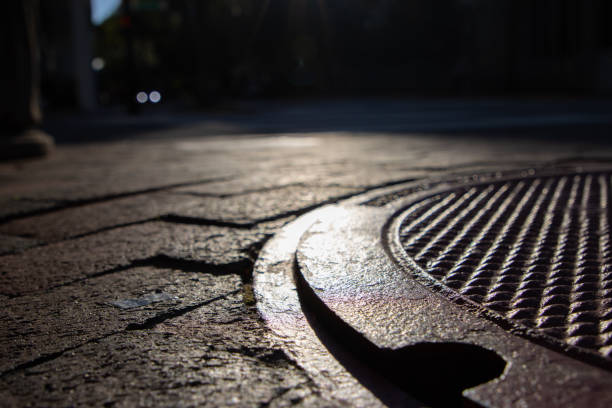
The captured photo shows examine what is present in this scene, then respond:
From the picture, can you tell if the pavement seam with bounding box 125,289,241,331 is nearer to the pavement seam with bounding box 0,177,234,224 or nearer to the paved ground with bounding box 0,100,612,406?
the paved ground with bounding box 0,100,612,406

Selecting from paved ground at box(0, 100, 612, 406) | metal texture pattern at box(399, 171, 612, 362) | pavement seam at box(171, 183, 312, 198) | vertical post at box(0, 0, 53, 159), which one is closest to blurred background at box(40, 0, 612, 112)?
vertical post at box(0, 0, 53, 159)

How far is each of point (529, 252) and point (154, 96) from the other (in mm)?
23041

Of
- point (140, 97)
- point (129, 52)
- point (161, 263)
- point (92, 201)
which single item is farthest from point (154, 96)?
point (161, 263)

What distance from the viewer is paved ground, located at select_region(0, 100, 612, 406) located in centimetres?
96

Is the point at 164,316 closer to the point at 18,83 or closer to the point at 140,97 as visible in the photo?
the point at 18,83

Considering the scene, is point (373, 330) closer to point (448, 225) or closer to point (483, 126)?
point (448, 225)

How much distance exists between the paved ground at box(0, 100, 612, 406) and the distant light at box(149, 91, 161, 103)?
62.7 feet

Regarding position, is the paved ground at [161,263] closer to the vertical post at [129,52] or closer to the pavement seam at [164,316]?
the pavement seam at [164,316]

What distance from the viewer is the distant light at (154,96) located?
22.5 metres

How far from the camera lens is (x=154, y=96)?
23.1 m

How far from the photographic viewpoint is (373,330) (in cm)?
102

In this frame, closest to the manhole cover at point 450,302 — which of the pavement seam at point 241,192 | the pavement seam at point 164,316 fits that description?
the pavement seam at point 164,316

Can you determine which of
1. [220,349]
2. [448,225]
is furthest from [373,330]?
[448,225]

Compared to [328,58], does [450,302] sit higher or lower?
lower
